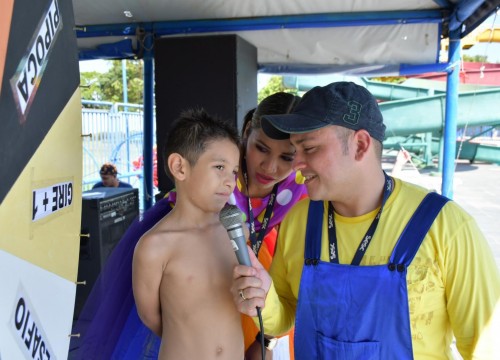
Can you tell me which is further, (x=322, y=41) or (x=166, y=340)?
(x=322, y=41)

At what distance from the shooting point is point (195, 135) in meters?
1.67

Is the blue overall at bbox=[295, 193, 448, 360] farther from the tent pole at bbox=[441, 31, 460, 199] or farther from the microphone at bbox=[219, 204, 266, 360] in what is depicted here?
the tent pole at bbox=[441, 31, 460, 199]

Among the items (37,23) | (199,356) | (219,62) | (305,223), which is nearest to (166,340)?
(199,356)

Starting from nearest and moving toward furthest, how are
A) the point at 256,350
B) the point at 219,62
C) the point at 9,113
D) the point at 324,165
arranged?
1. the point at 9,113
2. the point at 324,165
3. the point at 256,350
4. the point at 219,62

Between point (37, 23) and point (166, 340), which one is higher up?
point (37, 23)

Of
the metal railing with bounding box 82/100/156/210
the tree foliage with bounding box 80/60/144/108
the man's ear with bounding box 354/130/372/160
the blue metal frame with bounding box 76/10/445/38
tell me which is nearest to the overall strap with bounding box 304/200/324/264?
the man's ear with bounding box 354/130/372/160

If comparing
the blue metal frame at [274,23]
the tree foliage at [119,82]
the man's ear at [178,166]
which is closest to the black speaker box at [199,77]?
the blue metal frame at [274,23]

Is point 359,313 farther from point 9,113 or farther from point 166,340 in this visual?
point 9,113

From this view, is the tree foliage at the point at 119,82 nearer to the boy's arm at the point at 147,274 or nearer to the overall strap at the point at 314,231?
the boy's arm at the point at 147,274

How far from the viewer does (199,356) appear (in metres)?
1.61

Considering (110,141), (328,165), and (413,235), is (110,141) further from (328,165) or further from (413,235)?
(413,235)

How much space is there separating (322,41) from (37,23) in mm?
3922

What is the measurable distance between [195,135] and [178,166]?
0.13 m

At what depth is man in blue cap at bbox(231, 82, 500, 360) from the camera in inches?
48.2
